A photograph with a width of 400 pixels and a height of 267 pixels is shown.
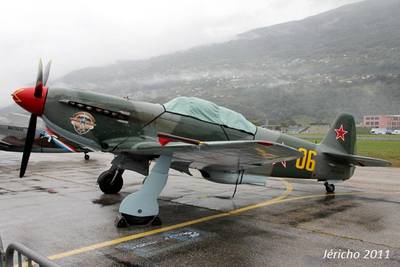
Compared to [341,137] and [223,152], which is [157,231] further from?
[341,137]

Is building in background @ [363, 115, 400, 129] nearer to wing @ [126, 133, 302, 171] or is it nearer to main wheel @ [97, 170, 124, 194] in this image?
main wheel @ [97, 170, 124, 194]

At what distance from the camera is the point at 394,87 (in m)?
158

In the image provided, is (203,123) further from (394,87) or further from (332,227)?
(394,87)

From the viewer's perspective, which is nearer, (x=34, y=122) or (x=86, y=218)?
(x=86, y=218)

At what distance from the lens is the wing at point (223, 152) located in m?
4.89

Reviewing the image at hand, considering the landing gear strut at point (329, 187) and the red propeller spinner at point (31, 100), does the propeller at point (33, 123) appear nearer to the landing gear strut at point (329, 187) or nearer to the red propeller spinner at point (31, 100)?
the red propeller spinner at point (31, 100)

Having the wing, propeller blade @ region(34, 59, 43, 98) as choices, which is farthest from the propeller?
the wing

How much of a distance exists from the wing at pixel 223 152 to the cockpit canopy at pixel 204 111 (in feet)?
1.88

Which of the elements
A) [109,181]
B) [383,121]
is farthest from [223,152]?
[383,121]

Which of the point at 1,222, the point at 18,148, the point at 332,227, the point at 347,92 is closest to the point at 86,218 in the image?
the point at 1,222

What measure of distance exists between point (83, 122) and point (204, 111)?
2.27 metres

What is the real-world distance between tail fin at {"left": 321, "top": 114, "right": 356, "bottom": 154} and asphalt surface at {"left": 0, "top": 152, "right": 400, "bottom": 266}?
1.16 meters

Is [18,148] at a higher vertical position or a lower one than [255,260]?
lower

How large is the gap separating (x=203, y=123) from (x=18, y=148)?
12.3 meters
